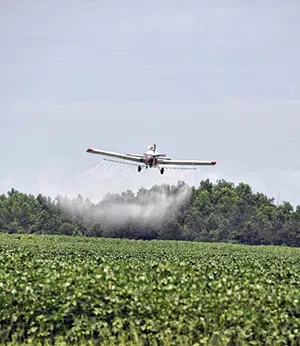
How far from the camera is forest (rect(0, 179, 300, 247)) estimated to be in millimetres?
129250

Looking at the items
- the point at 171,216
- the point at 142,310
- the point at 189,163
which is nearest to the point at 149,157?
the point at 189,163

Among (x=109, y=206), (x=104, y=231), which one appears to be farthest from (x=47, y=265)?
(x=109, y=206)

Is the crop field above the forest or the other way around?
the other way around

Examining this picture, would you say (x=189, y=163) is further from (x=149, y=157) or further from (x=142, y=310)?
(x=142, y=310)

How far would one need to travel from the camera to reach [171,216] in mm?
134500

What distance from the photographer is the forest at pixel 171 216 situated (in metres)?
129

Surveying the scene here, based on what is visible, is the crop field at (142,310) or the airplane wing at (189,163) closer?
the crop field at (142,310)

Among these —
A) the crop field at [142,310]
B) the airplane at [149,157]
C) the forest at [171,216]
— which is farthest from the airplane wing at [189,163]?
the forest at [171,216]

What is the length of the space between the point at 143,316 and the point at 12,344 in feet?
9.51

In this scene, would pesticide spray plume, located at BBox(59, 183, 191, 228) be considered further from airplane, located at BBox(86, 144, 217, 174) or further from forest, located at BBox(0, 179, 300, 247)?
airplane, located at BBox(86, 144, 217, 174)

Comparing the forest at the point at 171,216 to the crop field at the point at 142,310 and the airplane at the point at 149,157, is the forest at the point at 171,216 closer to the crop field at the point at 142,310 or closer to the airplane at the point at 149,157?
the airplane at the point at 149,157

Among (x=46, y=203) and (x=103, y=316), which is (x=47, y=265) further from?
(x=46, y=203)

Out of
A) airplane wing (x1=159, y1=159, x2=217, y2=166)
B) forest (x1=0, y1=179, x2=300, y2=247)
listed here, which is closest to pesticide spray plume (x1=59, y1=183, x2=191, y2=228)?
forest (x1=0, y1=179, x2=300, y2=247)

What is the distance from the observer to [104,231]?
125m
